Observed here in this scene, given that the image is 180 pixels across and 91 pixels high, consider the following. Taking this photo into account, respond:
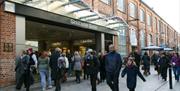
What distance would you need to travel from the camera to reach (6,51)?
1427cm

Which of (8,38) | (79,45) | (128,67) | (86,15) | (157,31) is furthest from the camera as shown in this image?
(157,31)

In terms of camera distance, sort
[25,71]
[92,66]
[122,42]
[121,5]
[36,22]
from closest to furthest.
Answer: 1. [92,66]
2. [25,71]
3. [36,22]
4. [122,42]
5. [121,5]

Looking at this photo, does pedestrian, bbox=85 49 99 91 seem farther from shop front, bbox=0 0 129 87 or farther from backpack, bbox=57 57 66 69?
shop front, bbox=0 0 129 87

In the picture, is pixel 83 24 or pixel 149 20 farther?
pixel 149 20

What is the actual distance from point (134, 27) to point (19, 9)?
77.2 feet

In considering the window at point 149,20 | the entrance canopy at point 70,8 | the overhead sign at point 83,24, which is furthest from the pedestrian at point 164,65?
the window at point 149,20

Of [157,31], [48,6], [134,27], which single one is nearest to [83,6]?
[48,6]

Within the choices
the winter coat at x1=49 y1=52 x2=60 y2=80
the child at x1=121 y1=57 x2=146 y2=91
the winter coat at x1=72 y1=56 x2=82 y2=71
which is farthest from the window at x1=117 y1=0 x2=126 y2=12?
the child at x1=121 y1=57 x2=146 y2=91

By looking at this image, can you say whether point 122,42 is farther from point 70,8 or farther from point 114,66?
point 114,66

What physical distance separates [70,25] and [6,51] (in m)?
6.49

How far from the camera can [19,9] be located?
49.0 ft

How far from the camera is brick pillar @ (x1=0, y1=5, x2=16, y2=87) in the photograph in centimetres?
1401

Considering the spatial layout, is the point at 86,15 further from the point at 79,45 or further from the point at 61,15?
the point at 79,45

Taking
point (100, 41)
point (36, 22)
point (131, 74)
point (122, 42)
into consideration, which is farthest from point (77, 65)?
point (122, 42)
